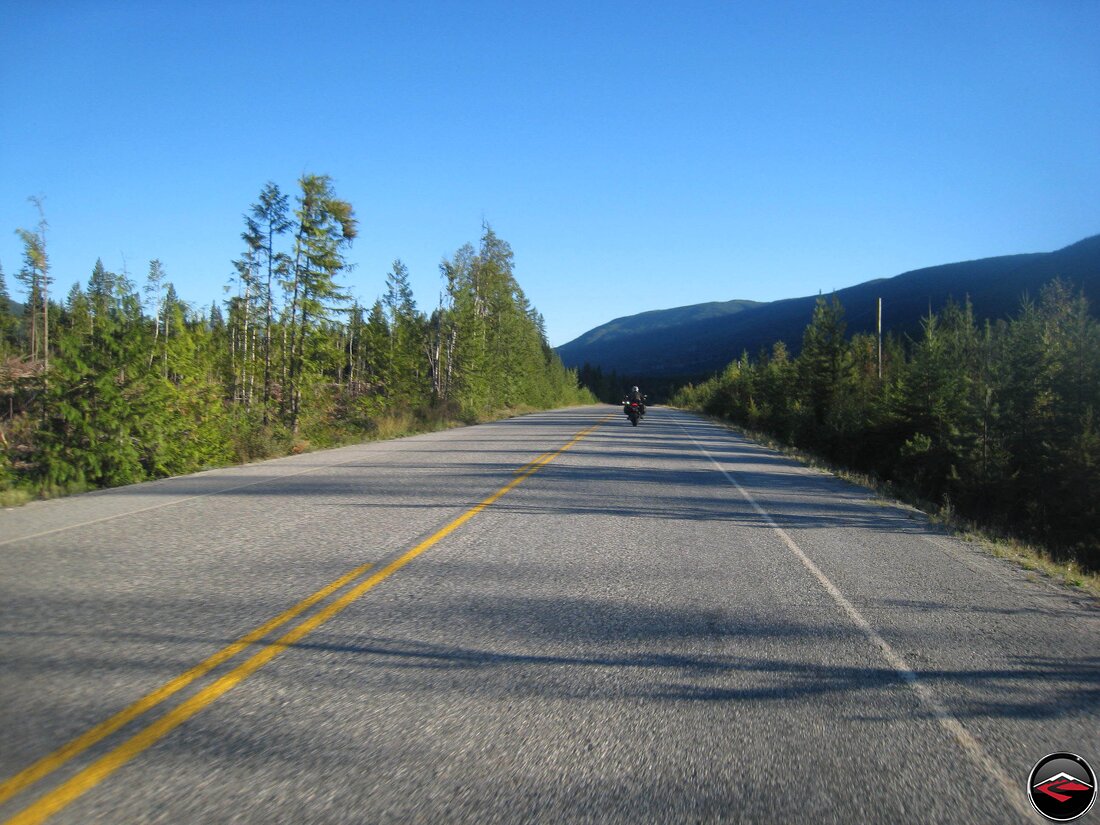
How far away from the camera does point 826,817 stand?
290 centimetres

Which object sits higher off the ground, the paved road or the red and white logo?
the paved road

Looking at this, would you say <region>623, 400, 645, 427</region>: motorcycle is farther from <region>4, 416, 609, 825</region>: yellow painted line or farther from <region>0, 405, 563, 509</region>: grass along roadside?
<region>4, 416, 609, 825</region>: yellow painted line

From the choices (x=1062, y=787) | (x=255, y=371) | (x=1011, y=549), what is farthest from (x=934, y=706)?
(x=255, y=371)

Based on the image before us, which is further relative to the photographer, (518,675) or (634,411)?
(634,411)

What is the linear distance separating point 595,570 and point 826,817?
399 centimetres

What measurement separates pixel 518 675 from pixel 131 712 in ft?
6.53

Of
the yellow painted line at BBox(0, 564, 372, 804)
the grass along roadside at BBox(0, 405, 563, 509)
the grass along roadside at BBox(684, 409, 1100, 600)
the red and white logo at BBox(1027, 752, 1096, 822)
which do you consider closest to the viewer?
the yellow painted line at BBox(0, 564, 372, 804)

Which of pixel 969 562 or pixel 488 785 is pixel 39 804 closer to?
pixel 488 785

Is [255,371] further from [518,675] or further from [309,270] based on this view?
[518,675]

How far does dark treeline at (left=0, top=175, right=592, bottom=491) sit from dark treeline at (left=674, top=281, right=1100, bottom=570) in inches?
654

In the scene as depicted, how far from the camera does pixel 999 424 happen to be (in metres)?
24.3

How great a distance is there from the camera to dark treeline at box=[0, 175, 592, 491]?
12656 millimetres

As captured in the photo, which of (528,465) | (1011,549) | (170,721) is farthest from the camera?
(528,465)

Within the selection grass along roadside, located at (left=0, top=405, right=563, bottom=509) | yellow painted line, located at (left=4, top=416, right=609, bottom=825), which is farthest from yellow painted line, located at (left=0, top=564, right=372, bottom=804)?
grass along roadside, located at (left=0, top=405, right=563, bottom=509)
